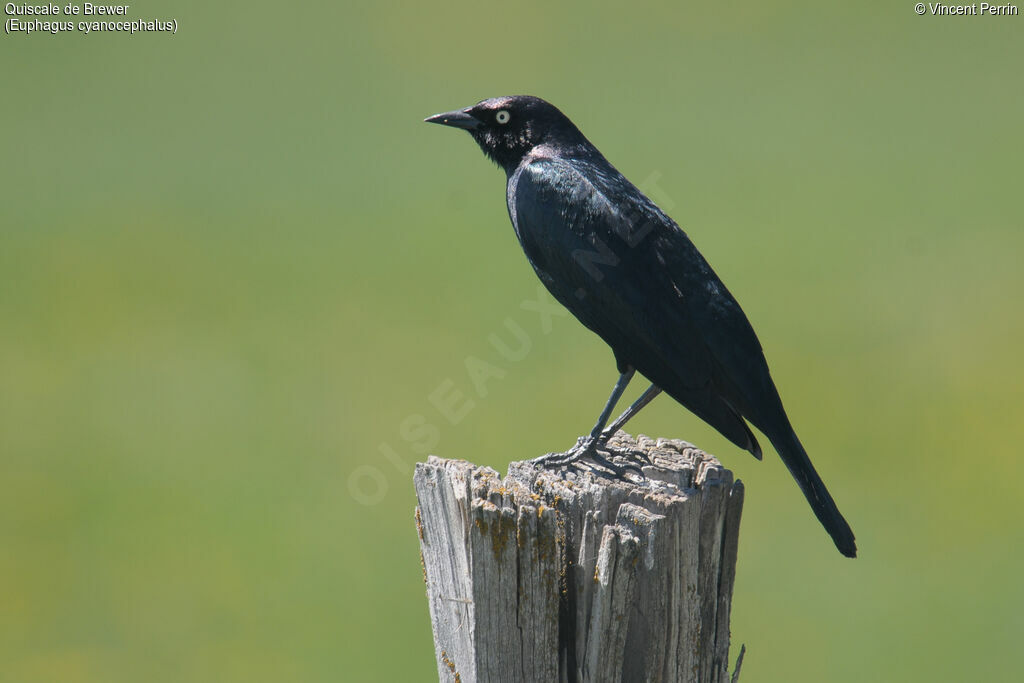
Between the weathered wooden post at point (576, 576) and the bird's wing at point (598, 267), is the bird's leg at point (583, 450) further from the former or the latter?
the weathered wooden post at point (576, 576)

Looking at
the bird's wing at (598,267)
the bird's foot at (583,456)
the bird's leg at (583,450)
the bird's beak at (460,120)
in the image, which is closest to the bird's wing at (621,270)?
the bird's wing at (598,267)

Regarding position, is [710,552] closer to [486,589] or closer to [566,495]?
[566,495]

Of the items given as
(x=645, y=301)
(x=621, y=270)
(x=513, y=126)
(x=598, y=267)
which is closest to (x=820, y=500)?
(x=645, y=301)

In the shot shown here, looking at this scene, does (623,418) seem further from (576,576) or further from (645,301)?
(576,576)

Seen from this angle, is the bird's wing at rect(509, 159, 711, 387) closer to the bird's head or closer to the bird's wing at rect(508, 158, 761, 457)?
the bird's wing at rect(508, 158, 761, 457)

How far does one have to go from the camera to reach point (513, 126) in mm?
6164

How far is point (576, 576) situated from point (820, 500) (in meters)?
1.34

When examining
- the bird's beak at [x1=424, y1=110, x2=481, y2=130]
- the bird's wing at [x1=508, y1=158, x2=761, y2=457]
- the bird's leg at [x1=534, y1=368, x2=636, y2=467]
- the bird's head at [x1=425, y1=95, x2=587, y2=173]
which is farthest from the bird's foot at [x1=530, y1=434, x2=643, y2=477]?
the bird's beak at [x1=424, y1=110, x2=481, y2=130]

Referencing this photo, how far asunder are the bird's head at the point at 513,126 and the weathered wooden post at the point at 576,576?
2729 mm

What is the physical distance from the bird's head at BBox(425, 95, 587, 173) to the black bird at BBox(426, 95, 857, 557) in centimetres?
22

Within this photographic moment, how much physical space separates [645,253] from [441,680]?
7.71 ft

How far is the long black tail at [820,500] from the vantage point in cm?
431

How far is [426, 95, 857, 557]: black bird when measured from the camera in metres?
4.80

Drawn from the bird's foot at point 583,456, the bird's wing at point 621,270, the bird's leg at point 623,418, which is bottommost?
the bird's foot at point 583,456
